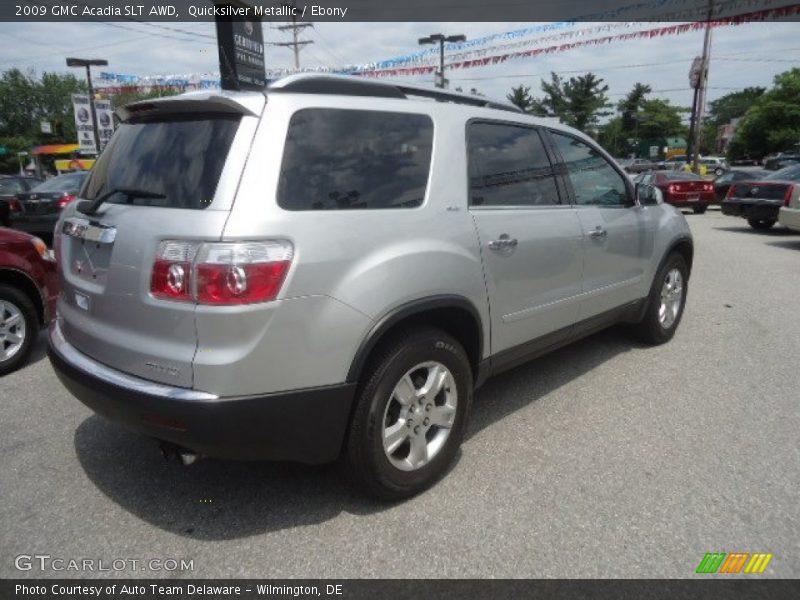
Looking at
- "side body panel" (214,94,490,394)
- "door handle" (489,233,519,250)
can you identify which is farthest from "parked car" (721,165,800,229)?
"side body panel" (214,94,490,394)

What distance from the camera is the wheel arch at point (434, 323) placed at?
2.34 meters

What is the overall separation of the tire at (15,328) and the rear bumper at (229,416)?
8.26ft

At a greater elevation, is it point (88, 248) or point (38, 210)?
point (88, 248)

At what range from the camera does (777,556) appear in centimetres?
228

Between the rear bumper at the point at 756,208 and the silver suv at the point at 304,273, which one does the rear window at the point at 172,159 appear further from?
the rear bumper at the point at 756,208

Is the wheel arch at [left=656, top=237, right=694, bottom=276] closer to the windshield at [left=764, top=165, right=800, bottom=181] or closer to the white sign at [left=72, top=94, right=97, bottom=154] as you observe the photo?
the windshield at [left=764, top=165, right=800, bottom=181]

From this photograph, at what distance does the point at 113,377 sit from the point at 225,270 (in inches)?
30.4

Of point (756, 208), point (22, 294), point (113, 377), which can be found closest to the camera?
point (113, 377)

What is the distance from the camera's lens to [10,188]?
40.7 feet

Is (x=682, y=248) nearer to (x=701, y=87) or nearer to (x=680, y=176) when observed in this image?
(x=680, y=176)

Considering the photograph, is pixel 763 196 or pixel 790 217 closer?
pixel 790 217

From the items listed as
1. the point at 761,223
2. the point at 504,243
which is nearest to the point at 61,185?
the point at 504,243

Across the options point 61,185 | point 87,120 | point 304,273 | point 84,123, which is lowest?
point 61,185

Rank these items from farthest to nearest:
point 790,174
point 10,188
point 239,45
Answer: point 790,174 → point 10,188 → point 239,45
